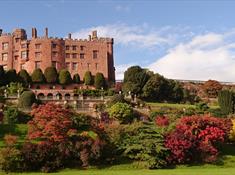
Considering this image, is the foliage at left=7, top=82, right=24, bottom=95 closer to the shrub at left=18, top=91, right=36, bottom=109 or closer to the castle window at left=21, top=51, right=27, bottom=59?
the shrub at left=18, top=91, right=36, bottom=109

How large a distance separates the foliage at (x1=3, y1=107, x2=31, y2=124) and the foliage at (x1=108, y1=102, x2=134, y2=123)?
1006 centimetres

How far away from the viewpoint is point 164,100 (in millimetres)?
83188

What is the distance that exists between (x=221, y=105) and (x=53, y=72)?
26.0m

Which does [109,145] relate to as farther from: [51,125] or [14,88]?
[14,88]

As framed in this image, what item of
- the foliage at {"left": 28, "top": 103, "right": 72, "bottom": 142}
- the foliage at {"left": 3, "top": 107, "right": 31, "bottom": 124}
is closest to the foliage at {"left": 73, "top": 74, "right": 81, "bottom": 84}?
the foliage at {"left": 3, "top": 107, "right": 31, "bottom": 124}

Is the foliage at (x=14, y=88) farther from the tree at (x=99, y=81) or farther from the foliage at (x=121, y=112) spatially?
the foliage at (x=121, y=112)

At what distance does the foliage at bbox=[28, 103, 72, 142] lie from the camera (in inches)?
1772

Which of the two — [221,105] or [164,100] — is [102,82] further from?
[221,105]

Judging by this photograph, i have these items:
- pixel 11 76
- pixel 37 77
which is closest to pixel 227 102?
pixel 37 77

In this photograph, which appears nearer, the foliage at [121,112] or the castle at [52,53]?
the foliage at [121,112]

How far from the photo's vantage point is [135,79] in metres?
81.1

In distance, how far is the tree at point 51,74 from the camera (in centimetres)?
8147

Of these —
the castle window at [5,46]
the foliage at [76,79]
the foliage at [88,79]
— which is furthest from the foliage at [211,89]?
the castle window at [5,46]

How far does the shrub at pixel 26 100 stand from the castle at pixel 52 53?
1987 cm
